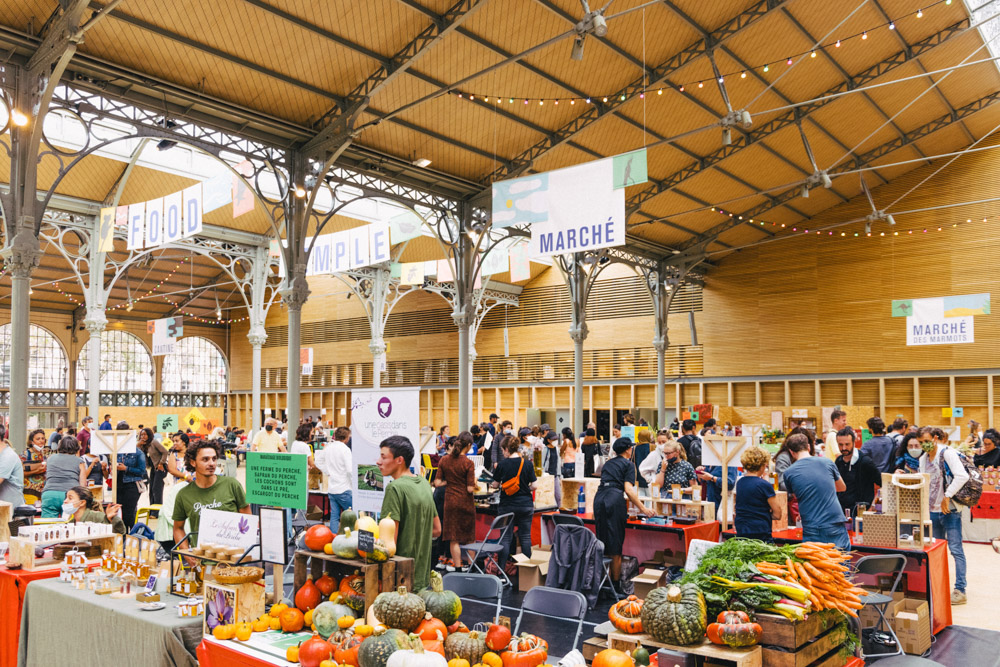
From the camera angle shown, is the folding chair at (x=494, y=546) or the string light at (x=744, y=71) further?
the string light at (x=744, y=71)

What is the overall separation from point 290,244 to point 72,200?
371 inches

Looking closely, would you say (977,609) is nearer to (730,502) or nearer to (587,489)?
(730,502)

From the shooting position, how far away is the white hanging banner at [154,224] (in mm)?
13078

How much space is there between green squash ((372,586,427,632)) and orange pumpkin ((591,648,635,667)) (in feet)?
2.52

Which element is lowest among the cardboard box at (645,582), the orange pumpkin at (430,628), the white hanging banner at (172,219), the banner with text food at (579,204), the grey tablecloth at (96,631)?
the cardboard box at (645,582)

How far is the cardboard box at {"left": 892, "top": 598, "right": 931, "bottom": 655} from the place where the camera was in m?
5.53

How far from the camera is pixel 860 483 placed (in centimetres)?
676

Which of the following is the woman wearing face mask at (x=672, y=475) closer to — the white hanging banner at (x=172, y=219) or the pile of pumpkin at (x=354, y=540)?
the pile of pumpkin at (x=354, y=540)

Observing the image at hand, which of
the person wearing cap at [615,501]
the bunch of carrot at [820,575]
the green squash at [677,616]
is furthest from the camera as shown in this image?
the person wearing cap at [615,501]

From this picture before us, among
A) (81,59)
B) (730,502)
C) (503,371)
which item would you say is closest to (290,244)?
(81,59)

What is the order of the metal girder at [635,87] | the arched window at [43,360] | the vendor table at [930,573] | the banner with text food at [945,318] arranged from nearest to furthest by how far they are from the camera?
1. the vendor table at [930,573]
2. the metal girder at [635,87]
3. the banner with text food at [945,318]
4. the arched window at [43,360]

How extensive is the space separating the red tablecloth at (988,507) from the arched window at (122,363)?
32374 mm

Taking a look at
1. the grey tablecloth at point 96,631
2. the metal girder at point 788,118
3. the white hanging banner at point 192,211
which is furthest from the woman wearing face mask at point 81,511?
the metal girder at point 788,118

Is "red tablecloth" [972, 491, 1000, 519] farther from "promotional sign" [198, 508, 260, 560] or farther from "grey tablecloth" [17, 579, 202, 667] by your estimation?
"grey tablecloth" [17, 579, 202, 667]
